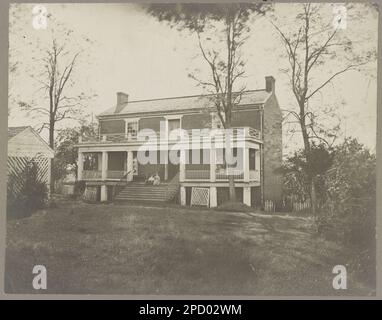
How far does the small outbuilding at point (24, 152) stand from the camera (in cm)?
590

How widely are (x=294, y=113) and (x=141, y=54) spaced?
7.16ft

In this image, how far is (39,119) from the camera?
600 centimetres

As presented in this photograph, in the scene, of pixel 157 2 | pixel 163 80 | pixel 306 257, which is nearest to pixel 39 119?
pixel 163 80

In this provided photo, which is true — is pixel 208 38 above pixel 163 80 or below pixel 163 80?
above

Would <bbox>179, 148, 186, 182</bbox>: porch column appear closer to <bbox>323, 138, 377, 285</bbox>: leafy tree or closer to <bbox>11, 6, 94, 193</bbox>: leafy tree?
<bbox>11, 6, 94, 193</bbox>: leafy tree

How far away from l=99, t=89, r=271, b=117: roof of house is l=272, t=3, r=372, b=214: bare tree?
0.58 metres

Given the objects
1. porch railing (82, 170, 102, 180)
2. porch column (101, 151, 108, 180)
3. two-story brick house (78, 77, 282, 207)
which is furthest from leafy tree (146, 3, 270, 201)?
porch railing (82, 170, 102, 180)

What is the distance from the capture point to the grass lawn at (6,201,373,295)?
5621mm

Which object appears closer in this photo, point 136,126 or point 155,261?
point 155,261

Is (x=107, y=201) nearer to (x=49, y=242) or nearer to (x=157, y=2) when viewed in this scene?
(x=49, y=242)

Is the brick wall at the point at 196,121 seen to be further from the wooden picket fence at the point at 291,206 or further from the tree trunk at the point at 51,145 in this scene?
the tree trunk at the point at 51,145

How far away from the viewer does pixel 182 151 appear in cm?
591

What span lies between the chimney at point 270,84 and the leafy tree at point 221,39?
0.31 m

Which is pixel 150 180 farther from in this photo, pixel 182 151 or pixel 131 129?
pixel 131 129
